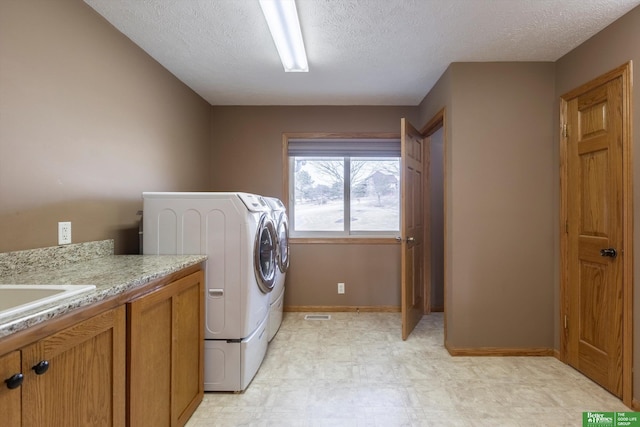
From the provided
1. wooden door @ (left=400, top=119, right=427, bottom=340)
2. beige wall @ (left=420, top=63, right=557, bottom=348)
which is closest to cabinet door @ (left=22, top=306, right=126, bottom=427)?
wooden door @ (left=400, top=119, right=427, bottom=340)

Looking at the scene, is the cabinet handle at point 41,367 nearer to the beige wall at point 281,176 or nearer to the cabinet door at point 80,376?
the cabinet door at point 80,376

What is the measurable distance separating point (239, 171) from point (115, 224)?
1.70m

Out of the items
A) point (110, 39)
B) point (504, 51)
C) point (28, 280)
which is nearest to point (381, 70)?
A: point (504, 51)

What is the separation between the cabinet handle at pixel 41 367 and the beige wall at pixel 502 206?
8.20 feet

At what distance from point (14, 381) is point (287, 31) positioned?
2.05 metres

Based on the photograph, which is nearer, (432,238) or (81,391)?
(81,391)

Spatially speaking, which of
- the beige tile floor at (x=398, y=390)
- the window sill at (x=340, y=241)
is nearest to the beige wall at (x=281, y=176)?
the window sill at (x=340, y=241)

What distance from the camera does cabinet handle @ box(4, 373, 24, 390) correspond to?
0.75 metres

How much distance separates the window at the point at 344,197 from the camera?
376 cm

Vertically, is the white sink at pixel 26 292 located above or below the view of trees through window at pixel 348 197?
below

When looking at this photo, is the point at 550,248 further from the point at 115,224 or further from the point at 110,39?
the point at 110,39

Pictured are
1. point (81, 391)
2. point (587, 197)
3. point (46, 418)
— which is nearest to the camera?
point (46, 418)

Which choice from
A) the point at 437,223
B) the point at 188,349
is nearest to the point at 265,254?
the point at 188,349

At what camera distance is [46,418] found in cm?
87
